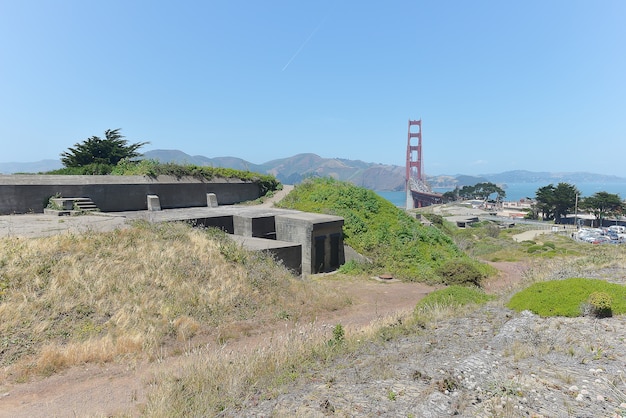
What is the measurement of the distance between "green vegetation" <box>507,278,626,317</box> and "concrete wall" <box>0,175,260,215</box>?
16757mm

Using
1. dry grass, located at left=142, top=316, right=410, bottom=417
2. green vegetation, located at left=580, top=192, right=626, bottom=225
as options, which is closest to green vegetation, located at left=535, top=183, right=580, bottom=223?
green vegetation, located at left=580, top=192, right=626, bottom=225

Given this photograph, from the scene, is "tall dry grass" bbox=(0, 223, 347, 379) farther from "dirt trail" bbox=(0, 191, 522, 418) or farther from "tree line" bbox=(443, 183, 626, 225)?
"tree line" bbox=(443, 183, 626, 225)

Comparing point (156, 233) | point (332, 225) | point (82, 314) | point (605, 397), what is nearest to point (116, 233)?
point (156, 233)

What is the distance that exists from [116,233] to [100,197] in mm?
7497

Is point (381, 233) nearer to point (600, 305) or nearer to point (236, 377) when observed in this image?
point (600, 305)

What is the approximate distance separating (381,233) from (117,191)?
1301 centimetres

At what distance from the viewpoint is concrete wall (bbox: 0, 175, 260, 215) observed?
49.7 feet

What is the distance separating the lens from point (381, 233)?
1812cm

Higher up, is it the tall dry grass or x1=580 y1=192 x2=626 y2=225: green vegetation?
the tall dry grass

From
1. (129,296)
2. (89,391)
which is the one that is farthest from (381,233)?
(89,391)

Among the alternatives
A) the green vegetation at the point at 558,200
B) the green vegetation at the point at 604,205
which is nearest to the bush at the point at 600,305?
the green vegetation at the point at 604,205

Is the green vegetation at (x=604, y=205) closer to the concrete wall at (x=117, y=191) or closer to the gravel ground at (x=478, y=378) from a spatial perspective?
the concrete wall at (x=117, y=191)

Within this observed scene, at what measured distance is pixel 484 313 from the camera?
26.6 feet

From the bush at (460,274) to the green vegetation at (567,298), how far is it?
6334mm
